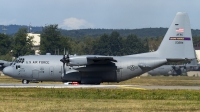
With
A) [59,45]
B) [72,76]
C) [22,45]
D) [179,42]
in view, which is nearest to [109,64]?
[72,76]

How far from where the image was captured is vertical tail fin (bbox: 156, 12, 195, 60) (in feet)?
171

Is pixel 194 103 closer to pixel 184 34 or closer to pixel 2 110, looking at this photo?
pixel 2 110

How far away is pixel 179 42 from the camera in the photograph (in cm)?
5216

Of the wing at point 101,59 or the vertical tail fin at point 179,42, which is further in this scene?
the vertical tail fin at point 179,42

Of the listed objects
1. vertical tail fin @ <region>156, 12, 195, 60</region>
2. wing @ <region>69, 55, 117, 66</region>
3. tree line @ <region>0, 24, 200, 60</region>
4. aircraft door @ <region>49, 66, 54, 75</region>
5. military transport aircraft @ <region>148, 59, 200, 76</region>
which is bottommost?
military transport aircraft @ <region>148, 59, 200, 76</region>

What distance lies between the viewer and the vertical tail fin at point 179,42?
52.0 metres

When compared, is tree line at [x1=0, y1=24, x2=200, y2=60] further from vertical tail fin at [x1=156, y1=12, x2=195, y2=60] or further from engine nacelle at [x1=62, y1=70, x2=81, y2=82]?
vertical tail fin at [x1=156, y1=12, x2=195, y2=60]

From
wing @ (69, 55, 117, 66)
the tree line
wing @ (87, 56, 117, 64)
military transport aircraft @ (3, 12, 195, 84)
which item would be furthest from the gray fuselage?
the tree line

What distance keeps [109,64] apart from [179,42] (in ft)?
24.0

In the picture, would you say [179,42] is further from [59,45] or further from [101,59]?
[59,45]

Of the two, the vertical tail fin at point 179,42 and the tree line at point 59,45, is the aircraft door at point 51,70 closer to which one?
the vertical tail fin at point 179,42

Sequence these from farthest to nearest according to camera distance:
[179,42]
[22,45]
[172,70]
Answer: [22,45] → [172,70] → [179,42]

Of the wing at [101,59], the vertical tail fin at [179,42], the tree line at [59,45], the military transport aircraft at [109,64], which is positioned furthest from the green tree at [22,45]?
the vertical tail fin at [179,42]

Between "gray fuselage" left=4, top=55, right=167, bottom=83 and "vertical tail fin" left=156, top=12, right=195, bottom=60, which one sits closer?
"gray fuselage" left=4, top=55, right=167, bottom=83
